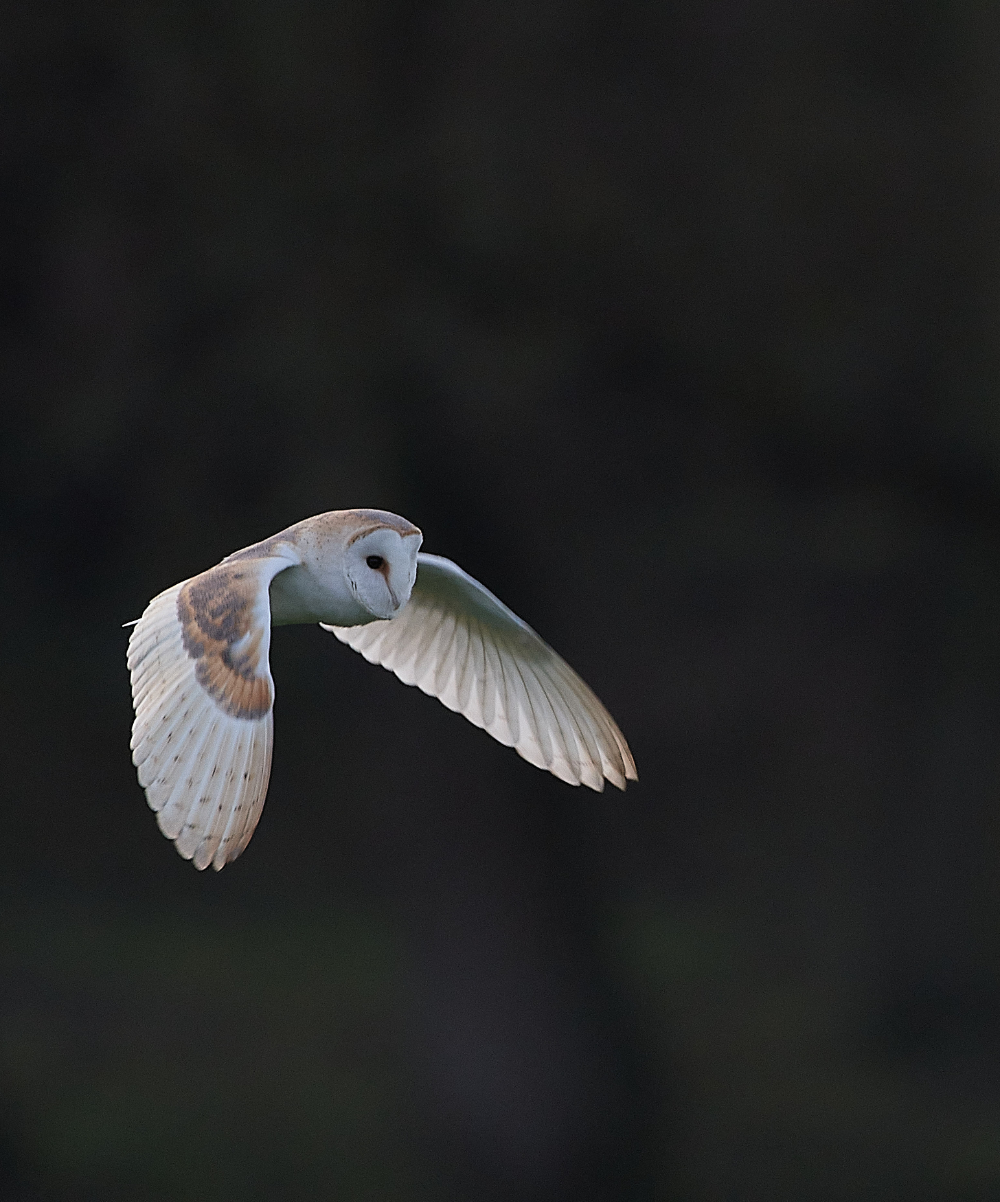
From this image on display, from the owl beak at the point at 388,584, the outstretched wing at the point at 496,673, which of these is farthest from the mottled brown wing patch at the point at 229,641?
the outstretched wing at the point at 496,673

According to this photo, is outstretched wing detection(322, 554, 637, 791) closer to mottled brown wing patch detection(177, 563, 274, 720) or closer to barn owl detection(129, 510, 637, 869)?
barn owl detection(129, 510, 637, 869)

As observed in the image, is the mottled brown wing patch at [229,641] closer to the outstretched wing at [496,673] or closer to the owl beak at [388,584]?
the owl beak at [388,584]

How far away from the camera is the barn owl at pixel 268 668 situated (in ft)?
3.15

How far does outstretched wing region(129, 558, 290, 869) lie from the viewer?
0.94 meters

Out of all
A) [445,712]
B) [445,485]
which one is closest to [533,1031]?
[445,712]

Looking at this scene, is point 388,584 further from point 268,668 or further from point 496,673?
point 496,673

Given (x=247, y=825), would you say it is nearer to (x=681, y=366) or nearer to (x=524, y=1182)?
A: (x=681, y=366)

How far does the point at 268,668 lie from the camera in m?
1.02

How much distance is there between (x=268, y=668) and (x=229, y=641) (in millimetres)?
42

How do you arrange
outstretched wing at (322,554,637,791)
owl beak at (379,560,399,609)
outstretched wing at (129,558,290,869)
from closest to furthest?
outstretched wing at (129,558,290,869) < owl beak at (379,560,399,609) < outstretched wing at (322,554,637,791)

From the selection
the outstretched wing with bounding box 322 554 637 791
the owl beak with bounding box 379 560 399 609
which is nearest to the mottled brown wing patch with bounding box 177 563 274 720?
the owl beak with bounding box 379 560 399 609

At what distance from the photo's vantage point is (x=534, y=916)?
10.2ft

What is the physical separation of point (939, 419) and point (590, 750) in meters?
1.61

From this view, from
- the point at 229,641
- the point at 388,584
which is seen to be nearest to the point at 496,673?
the point at 388,584
